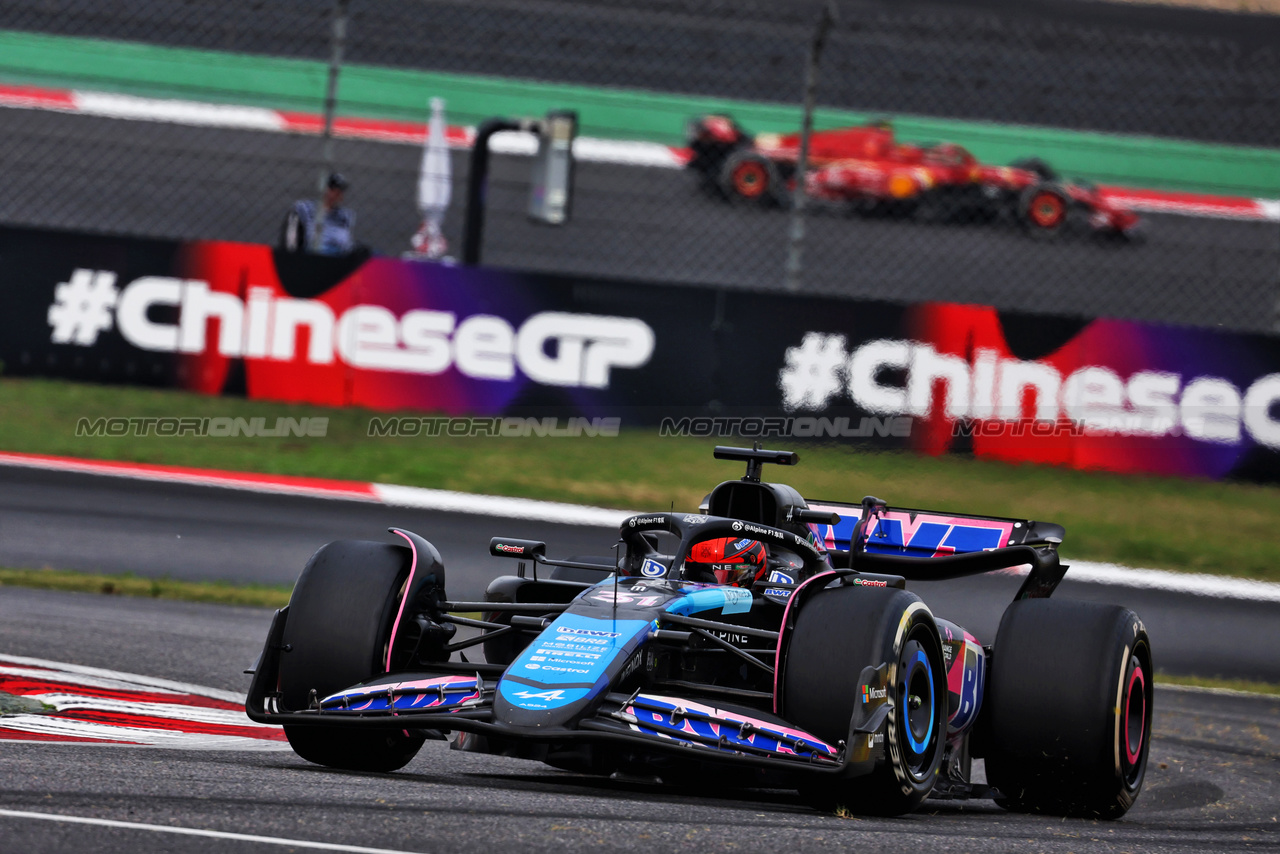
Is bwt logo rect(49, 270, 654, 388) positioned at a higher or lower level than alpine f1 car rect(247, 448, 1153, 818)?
higher

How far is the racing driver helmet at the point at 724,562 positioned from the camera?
218 inches

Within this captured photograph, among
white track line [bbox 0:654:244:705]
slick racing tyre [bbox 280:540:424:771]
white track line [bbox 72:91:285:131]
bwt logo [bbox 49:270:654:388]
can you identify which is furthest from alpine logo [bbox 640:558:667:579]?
white track line [bbox 72:91:285:131]

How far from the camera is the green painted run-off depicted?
1388cm

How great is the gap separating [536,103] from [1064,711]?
40.6 ft

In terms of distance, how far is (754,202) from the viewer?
16219 millimetres

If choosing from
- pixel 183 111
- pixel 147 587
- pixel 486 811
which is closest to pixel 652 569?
pixel 486 811

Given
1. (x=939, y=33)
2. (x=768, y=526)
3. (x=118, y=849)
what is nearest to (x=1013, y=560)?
(x=768, y=526)

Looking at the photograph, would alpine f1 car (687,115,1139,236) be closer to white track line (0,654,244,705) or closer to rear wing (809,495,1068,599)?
rear wing (809,495,1068,599)

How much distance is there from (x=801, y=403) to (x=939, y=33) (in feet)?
14.3

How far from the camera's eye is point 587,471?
11359 mm

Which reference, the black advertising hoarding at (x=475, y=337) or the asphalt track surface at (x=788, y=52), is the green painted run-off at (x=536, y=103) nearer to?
the asphalt track surface at (x=788, y=52)

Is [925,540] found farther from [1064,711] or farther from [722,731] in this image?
[722,731]

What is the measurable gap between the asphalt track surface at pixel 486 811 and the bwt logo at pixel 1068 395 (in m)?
4.03

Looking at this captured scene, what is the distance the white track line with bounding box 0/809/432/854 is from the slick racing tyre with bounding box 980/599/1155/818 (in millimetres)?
2591
